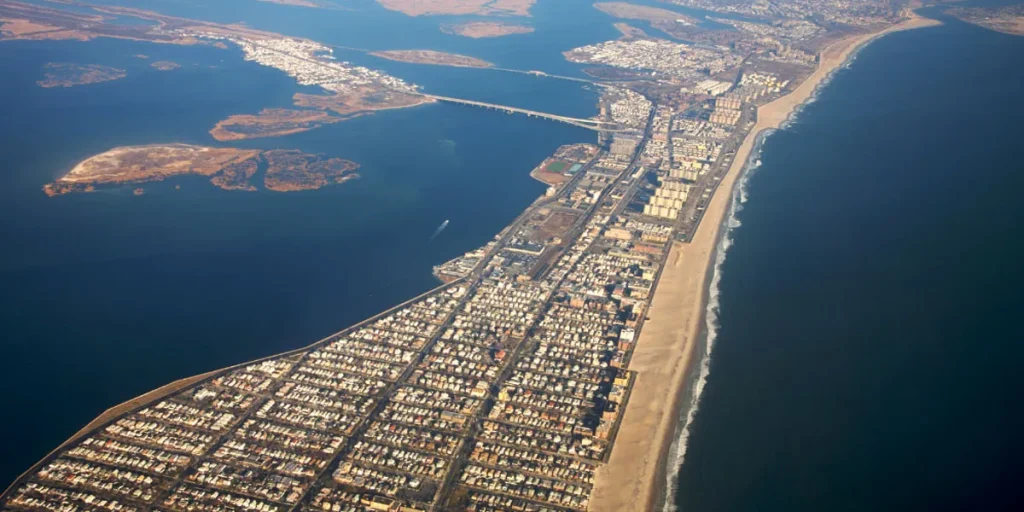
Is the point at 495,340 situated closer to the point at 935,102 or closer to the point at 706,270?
the point at 706,270

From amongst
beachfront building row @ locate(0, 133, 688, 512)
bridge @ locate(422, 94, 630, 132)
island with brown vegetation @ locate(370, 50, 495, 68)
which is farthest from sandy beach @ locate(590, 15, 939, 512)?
island with brown vegetation @ locate(370, 50, 495, 68)

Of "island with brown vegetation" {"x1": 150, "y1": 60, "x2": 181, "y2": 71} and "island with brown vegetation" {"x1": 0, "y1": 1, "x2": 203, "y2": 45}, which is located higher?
"island with brown vegetation" {"x1": 0, "y1": 1, "x2": 203, "y2": 45}

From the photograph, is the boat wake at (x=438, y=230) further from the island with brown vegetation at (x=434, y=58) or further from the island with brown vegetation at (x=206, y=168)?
the island with brown vegetation at (x=434, y=58)

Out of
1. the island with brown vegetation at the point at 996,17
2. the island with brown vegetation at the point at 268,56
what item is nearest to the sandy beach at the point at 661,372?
the island with brown vegetation at the point at 268,56

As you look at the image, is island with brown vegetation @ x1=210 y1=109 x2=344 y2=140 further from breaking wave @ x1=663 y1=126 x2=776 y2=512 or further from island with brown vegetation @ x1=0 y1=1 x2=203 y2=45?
breaking wave @ x1=663 y1=126 x2=776 y2=512

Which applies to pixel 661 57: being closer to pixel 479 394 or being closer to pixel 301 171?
pixel 301 171
